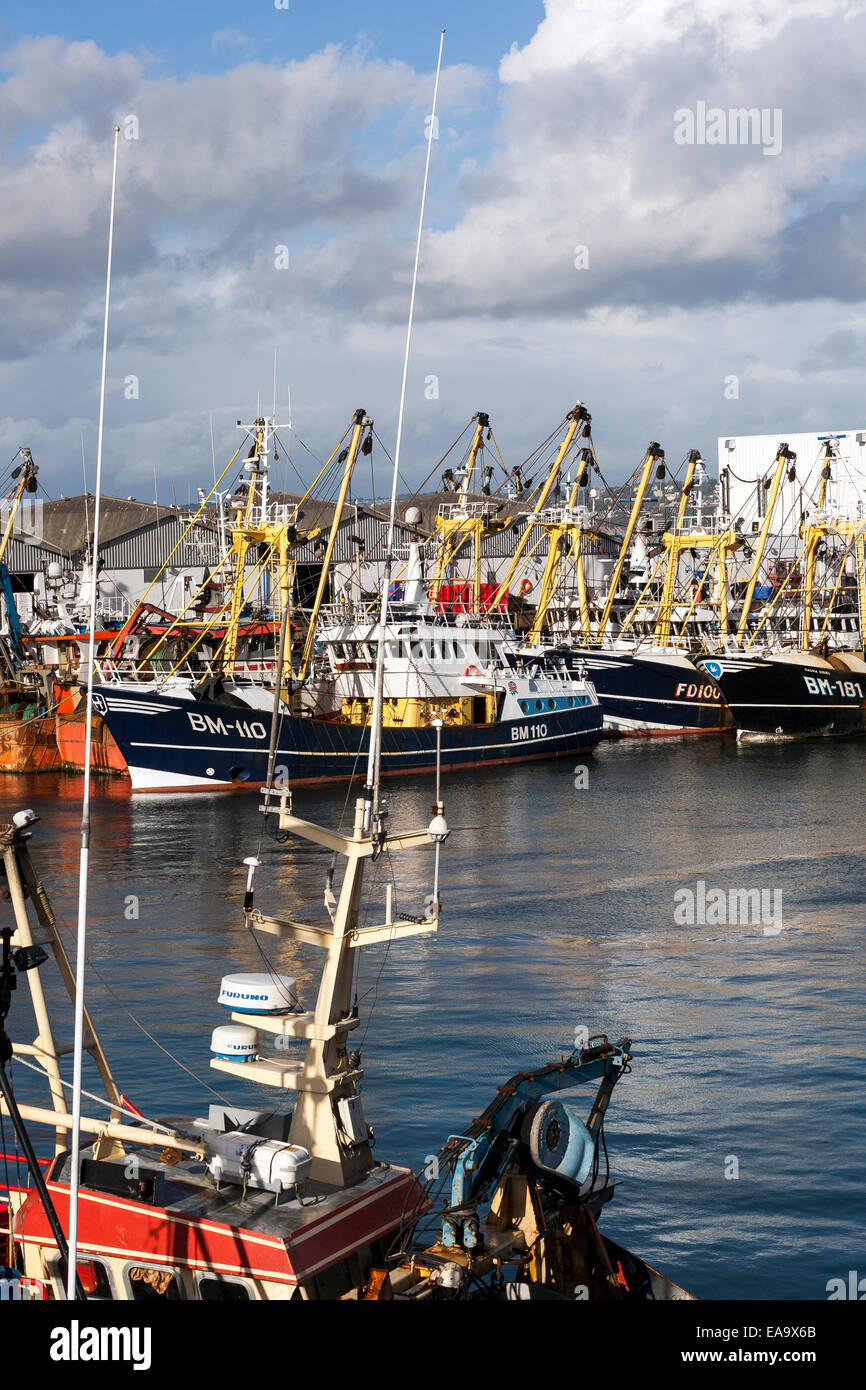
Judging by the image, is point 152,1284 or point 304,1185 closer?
point 152,1284

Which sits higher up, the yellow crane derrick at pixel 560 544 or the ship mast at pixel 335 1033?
the yellow crane derrick at pixel 560 544

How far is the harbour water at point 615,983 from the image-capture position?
57.3ft

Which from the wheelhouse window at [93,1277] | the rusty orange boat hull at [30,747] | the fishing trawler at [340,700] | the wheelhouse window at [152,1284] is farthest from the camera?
the rusty orange boat hull at [30,747]

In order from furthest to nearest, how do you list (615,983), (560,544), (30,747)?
(560,544) < (30,747) < (615,983)

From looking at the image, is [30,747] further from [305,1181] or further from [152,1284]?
[152,1284]

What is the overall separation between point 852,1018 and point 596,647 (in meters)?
61.6

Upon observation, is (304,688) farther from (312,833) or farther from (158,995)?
(312,833)

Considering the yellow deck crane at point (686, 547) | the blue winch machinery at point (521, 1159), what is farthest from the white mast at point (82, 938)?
the yellow deck crane at point (686, 547)

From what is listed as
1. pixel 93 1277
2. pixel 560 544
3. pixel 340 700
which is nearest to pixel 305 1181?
pixel 93 1277

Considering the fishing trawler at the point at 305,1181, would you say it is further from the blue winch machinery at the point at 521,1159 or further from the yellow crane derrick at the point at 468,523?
the yellow crane derrick at the point at 468,523

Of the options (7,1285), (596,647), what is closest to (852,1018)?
(7,1285)

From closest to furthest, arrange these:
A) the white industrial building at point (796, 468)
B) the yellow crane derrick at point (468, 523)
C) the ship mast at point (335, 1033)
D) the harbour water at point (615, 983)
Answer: the ship mast at point (335, 1033), the harbour water at point (615, 983), the yellow crane derrick at point (468, 523), the white industrial building at point (796, 468)

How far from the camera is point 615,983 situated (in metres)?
26.7

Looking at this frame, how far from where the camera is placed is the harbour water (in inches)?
688
